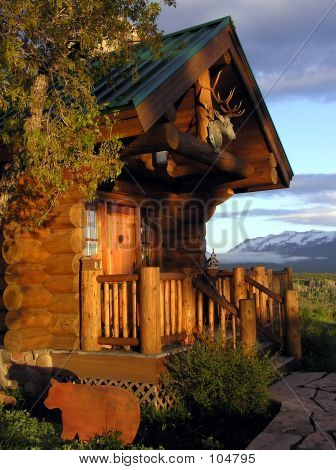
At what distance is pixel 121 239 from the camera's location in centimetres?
1080

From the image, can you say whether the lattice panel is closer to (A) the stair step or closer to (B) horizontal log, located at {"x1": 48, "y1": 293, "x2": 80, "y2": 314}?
(B) horizontal log, located at {"x1": 48, "y1": 293, "x2": 80, "y2": 314}

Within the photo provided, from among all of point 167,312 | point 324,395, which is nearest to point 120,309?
point 167,312

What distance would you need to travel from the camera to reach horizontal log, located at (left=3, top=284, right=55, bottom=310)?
8.16 m

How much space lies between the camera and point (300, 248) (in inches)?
7677

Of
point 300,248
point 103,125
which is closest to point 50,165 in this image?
point 103,125

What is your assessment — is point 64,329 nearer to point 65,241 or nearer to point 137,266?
point 65,241

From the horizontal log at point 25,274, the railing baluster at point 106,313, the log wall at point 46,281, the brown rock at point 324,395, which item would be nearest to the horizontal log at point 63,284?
the log wall at point 46,281

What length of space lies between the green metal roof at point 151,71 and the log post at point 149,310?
2.29 m

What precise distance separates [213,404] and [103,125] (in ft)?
12.9

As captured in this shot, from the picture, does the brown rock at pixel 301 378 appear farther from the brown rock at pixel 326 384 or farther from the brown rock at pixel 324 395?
the brown rock at pixel 324 395

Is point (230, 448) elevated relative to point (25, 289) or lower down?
lower down

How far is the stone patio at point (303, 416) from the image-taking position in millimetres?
5508

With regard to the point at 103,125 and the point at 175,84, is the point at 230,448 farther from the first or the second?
the point at 175,84

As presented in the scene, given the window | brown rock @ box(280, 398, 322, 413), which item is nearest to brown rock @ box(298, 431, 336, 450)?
brown rock @ box(280, 398, 322, 413)
